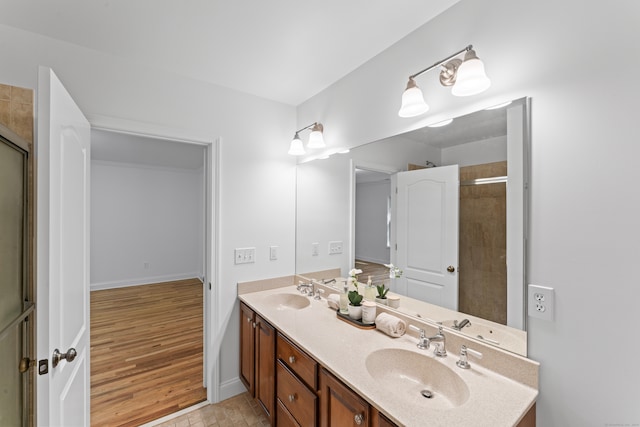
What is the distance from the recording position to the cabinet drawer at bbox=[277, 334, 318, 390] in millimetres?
1292

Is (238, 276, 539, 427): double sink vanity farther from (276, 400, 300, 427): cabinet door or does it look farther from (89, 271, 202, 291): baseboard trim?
(89, 271, 202, 291): baseboard trim

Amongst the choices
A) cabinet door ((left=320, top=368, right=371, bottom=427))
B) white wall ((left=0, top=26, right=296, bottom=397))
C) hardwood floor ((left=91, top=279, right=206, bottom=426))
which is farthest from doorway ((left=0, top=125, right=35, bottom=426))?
cabinet door ((left=320, top=368, right=371, bottom=427))

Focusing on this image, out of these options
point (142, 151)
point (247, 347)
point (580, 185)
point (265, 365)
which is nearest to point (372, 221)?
point (580, 185)

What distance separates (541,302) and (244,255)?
1.89 metres

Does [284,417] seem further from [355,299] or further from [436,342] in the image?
[436,342]

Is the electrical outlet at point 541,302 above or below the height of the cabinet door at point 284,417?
above

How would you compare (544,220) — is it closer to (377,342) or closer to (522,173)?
(522,173)

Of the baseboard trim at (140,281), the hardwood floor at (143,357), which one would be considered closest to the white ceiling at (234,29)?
the hardwood floor at (143,357)

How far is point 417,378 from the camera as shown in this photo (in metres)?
1.24

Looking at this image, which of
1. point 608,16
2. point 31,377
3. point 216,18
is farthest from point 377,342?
point 216,18

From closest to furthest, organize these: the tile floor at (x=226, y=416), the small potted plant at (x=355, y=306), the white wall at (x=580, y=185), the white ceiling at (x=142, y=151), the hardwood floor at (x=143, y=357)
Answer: the white wall at (x=580, y=185)
the small potted plant at (x=355, y=306)
the tile floor at (x=226, y=416)
the hardwood floor at (x=143, y=357)
the white ceiling at (x=142, y=151)

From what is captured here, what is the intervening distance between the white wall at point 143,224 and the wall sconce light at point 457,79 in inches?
179

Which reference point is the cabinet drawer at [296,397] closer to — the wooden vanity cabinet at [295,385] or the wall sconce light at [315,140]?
the wooden vanity cabinet at [295,385]

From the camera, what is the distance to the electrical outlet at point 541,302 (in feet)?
3.29
